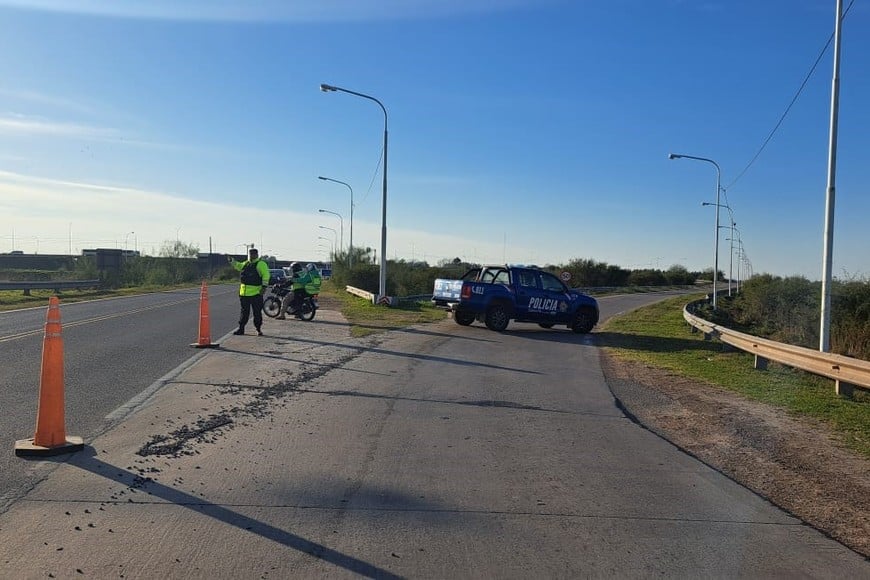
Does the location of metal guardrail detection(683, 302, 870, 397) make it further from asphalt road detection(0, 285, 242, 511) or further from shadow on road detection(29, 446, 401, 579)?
asphalt road detection(0, 285, 242, 511)

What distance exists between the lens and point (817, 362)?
11.5 m

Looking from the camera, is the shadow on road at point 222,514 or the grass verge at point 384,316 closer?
the shadow on road at point 222,514

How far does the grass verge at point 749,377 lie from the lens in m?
9.12

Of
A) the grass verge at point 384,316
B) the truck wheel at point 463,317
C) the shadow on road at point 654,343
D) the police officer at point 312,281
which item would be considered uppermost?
the police officer at point 312,281

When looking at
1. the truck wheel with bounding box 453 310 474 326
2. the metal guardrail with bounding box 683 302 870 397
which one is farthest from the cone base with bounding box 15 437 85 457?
the truck wheel with bounding box 453 310 474 326

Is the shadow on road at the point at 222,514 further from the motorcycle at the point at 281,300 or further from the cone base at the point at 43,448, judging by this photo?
the motorcycle at the point at 281,300

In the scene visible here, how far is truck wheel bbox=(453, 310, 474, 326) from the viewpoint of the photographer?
71.6ft

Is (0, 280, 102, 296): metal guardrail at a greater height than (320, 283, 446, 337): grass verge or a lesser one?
greater

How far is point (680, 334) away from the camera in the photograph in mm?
22781

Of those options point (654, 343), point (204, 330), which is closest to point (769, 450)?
point (204, 330)

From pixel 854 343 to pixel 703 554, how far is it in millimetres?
17230

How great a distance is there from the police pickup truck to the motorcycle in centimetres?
366

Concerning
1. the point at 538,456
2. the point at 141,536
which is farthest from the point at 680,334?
the point at 141,536

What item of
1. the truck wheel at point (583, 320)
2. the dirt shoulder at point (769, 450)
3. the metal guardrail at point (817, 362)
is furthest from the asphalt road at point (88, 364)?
the truck wheel at point (583, 320)
